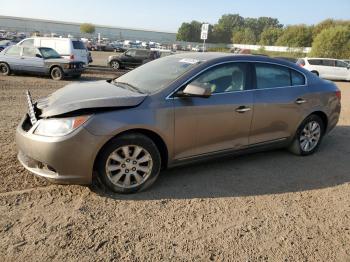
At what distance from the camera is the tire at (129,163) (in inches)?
157

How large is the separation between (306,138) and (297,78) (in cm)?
99

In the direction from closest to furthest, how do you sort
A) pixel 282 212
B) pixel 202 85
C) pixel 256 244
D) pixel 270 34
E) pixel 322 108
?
pixel 256 244 → pixel 282 212 → pixel 202 85 → pixel 322 108 → pixel 270 34

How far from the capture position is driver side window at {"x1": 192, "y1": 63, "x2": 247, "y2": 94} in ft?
15.1

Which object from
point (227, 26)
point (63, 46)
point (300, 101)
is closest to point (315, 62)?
point (63, 46)

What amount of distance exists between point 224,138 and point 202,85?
0.80m

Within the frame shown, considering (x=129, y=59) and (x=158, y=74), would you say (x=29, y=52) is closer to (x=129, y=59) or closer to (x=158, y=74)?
(x=129, y=59)

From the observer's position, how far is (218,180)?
4.77 meters

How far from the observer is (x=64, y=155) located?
3.75 meters

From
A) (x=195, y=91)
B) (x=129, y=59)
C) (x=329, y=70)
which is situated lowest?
(x=329, y=70)

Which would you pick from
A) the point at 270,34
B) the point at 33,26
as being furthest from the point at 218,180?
the point at 33,26

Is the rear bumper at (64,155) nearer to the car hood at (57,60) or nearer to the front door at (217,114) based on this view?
the front door at (217,114)

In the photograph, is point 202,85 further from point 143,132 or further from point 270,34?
point 270,34

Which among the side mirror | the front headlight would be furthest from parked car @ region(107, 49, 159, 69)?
the front headlight

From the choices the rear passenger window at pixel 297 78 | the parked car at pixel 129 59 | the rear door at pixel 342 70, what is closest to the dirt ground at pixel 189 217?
the rear passenger window at pixel 297 78
